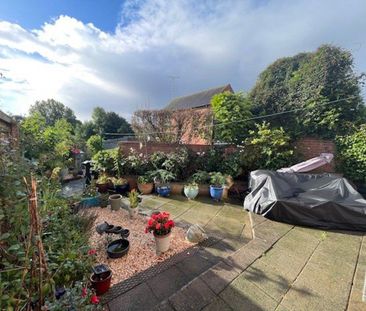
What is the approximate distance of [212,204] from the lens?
4809 mm

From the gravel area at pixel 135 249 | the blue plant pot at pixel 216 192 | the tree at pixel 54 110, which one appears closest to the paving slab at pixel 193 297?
the gravel area at pixel 135 249

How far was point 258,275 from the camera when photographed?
2271mm

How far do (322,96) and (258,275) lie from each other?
6.60 m

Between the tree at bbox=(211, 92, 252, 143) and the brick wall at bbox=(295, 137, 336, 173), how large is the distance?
1.88 m

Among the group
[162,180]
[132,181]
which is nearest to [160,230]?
[162,180]

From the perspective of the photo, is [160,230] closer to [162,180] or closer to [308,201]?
[162,180]

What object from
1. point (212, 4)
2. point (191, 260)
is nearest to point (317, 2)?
point (212, 4)

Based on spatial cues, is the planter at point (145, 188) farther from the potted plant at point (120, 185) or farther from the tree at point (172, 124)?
the tree at point (172, 124)

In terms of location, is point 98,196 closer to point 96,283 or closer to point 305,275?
point 96,283

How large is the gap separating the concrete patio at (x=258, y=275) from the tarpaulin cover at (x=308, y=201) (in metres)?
A: 0.26

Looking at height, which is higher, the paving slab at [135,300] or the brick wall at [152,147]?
the brick wall at [152,147]

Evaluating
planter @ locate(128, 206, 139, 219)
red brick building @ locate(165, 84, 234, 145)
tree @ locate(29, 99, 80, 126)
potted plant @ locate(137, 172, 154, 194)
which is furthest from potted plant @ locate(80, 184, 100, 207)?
tree @ locate(29, 99, 80, 126)

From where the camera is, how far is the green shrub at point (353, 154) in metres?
5.33

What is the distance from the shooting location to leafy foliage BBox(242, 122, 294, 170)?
565cm
